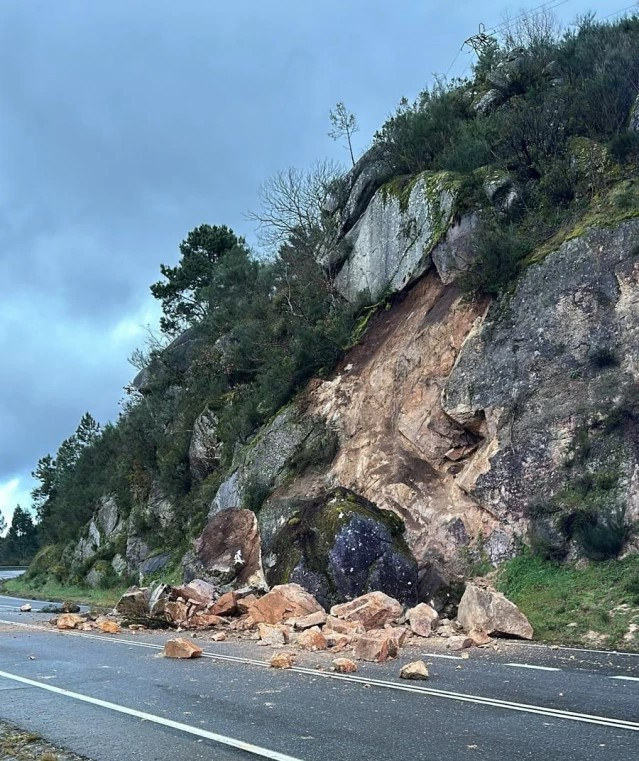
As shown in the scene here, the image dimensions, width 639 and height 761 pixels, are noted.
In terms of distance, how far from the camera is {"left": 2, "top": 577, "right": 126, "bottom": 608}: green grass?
85.1ft

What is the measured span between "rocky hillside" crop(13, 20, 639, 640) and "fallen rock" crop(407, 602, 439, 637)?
1.76 metres

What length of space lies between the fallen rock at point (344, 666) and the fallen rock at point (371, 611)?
4.18 m

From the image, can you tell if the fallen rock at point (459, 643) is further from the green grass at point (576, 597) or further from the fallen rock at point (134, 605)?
the fallen rock at point (134, 605)

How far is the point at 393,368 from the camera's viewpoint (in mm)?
21312

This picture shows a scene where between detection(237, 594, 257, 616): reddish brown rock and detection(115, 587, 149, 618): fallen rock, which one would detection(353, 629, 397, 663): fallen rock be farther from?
detection(115, 587, 149, 618): fallen rock

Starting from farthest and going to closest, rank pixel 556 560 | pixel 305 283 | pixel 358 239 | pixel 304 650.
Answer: pixel 305 283 < pixel 358 239 < pixel 556 560 < pixel 304 650

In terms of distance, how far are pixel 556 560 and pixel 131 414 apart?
89.1 feet

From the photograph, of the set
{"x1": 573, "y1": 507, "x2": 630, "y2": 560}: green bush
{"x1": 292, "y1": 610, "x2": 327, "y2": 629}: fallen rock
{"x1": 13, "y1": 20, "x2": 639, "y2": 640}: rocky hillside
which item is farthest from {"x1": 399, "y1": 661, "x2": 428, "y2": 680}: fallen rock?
{"x1": 573, "y1": 507, "x2": 630, "y2": 560}: green bush

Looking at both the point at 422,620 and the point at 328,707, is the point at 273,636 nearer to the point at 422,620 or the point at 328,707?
the point at 422,620

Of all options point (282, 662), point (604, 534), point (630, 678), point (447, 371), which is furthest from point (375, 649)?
point (447, 371)

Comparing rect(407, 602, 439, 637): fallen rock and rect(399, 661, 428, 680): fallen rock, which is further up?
rect(407, 602, 439, 637): fallen rock

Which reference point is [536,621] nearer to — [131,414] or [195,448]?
[195,448]

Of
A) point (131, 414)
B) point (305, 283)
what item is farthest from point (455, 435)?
point (131, 414)

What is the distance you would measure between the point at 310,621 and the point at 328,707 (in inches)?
253
